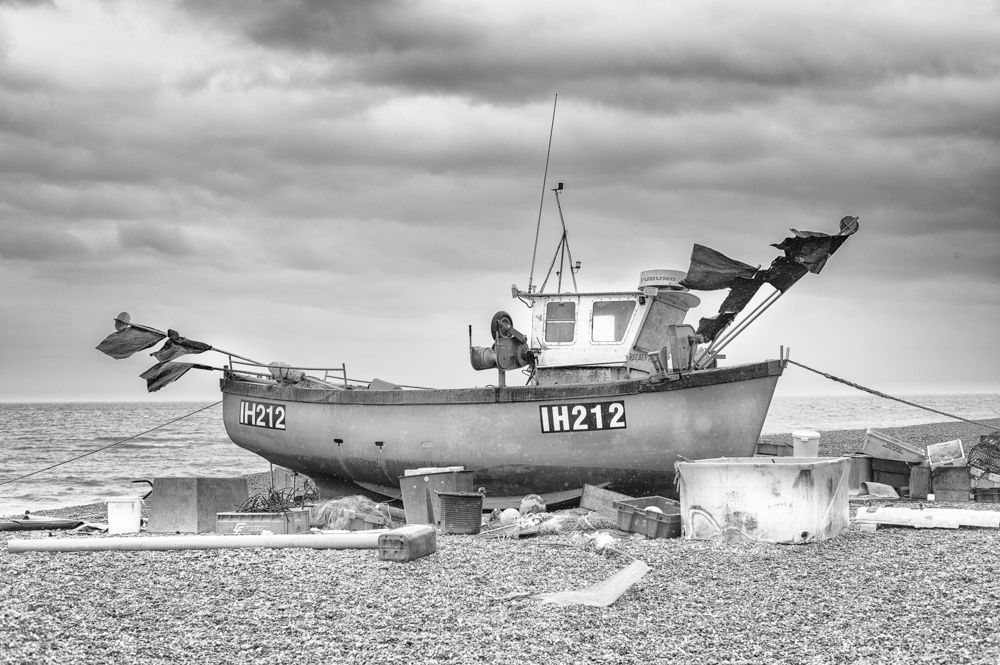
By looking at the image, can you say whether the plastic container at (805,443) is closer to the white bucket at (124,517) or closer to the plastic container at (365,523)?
the plastic container at (365,523)

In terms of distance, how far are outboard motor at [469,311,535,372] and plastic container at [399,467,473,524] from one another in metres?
2.79

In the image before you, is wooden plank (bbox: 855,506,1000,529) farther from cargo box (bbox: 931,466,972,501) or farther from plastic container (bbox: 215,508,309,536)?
plastic container (bbox: 215,508,309,536)

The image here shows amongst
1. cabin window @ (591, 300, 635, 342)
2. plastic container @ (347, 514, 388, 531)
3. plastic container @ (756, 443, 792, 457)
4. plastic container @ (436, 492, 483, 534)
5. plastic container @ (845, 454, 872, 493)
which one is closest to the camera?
plastic container @ (436, 492, 483, 534)

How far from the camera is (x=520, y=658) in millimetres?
5613

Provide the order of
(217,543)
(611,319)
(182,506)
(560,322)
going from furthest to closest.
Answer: (560,322)
(611,319)
(182,506)
(217,543)

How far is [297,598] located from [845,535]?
17.4ft

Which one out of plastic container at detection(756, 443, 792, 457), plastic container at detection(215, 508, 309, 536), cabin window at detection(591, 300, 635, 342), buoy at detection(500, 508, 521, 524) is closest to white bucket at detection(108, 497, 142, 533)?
plastic container at detection(215, 508, 309, 536)

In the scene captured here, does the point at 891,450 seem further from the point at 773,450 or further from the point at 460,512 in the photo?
the point at 460,512

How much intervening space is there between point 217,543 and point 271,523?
2034 mm

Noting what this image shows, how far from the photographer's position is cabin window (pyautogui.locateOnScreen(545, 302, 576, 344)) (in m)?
14.2

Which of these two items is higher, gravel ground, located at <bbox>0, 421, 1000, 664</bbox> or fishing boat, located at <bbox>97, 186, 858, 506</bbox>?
fishing boat, located at <bbox>97, 186, 858, 506</bbox>

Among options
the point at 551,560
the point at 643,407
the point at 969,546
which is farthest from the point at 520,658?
the point at 643,407

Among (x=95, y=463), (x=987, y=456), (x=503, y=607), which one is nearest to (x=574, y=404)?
(x=503, y=607)

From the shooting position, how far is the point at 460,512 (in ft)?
34.3
